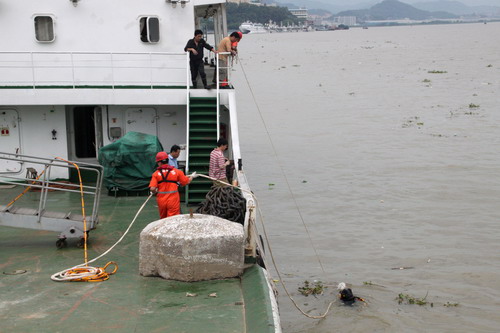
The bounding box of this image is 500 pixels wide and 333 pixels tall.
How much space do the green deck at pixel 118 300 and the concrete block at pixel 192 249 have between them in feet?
0.49

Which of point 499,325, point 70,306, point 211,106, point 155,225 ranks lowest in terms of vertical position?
point 499,325

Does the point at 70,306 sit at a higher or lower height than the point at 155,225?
lower

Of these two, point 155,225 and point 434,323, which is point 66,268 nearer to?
point 155,225

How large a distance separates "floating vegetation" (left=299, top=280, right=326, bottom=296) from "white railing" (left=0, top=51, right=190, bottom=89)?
221 inches

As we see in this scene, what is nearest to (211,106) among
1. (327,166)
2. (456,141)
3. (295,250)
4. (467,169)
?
(295,250)

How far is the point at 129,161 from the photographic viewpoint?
14.0 metres

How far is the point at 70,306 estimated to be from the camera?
28.1 feet

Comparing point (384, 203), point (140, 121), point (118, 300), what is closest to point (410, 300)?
point (118, 300)

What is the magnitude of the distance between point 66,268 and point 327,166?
1478cm

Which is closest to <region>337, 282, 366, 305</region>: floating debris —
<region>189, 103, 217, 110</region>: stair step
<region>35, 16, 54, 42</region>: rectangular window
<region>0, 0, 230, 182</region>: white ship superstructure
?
<region>189, 103, 217, 110</region>: stair step

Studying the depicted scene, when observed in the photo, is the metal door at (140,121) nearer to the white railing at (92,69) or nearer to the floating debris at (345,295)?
the white railing at (92,69)

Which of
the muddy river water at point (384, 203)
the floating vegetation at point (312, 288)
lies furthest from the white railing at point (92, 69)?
the floating vegetation at point (312, 288)

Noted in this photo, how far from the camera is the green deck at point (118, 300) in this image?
8016mm

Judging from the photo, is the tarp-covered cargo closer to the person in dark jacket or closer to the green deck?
the person in dark jacket
